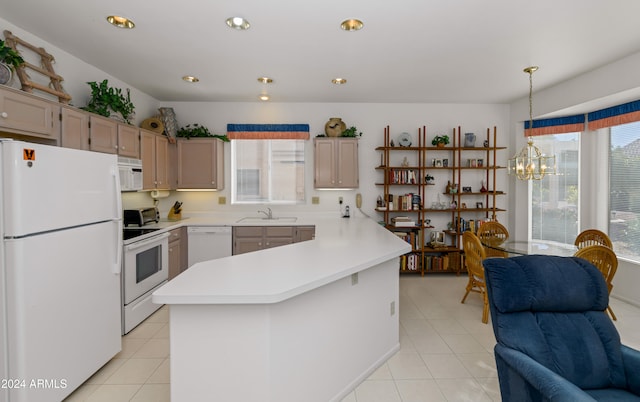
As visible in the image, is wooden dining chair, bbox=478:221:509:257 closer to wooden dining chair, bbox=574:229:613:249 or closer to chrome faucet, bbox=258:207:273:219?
wooden dining chair, bbox=574:229:613:249

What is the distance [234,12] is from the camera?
2.37 meters

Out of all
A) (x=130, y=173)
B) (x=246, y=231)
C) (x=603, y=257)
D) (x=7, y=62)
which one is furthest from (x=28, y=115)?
(x=603, y=257)

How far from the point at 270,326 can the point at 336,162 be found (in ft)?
11.1

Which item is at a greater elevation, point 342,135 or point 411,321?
point 342,135

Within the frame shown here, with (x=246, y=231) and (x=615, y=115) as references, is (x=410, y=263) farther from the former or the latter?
(x=615, y=115)

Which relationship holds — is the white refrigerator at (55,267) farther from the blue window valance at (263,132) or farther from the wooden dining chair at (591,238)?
the wooden dining chair at (591,238)

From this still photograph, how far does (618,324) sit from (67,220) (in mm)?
5002

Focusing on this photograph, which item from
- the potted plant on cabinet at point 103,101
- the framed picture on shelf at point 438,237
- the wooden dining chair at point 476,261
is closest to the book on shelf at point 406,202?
the framed picture on shelf at point 438,237

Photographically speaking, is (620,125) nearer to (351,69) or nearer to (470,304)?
(470,304)

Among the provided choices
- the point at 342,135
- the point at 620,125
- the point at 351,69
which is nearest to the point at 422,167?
the point at 342,135

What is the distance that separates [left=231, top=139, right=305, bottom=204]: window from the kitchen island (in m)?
2.77

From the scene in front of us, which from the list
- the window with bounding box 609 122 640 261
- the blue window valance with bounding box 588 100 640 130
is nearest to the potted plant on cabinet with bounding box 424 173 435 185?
the blue window valance with bounding box 588 100 640 130

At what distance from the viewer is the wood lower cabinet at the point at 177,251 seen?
12.7ft

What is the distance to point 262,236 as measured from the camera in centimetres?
425
